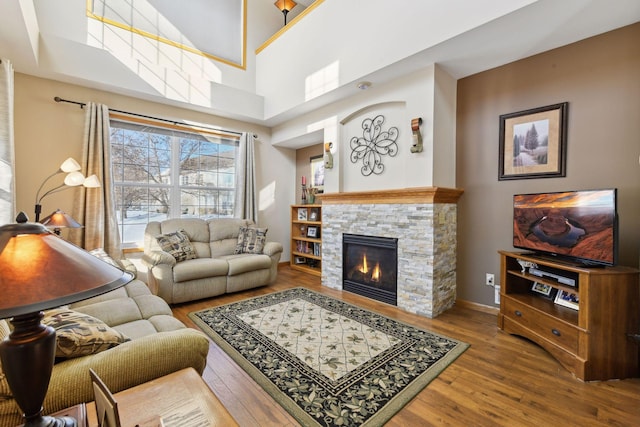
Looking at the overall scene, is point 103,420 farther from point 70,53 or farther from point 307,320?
point 70,53

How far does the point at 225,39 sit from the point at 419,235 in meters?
4.37

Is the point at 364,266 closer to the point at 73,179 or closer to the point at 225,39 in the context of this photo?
the point at 73,179

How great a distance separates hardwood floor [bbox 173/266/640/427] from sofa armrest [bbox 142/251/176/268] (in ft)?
4.47

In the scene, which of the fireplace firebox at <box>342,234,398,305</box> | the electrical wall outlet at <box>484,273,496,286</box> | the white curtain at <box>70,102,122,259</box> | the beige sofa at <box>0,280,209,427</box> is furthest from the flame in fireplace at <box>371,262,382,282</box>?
the white curtain at <box>70,102,122,259</box>

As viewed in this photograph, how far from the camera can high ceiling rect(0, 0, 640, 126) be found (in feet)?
7.32

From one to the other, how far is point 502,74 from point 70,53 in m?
4.75

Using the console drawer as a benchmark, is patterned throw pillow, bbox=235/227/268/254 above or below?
above

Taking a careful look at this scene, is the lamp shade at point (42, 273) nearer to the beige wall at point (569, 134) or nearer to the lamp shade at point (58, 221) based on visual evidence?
the lamp shade at point (58, 221)

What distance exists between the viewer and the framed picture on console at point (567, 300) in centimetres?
222

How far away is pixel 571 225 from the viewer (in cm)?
215

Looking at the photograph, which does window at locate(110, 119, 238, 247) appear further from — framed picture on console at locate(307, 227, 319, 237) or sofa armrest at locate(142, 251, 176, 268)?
framed picture on console at locate(307, 227, 319, 237)

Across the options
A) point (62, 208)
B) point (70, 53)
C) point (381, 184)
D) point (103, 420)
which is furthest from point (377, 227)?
point (70, 53)

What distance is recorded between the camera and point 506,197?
2.94 meters

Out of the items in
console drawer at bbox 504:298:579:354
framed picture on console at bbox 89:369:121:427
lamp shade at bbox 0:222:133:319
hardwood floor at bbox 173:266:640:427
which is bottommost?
hardwood floor at bbox 173:266:640:427
